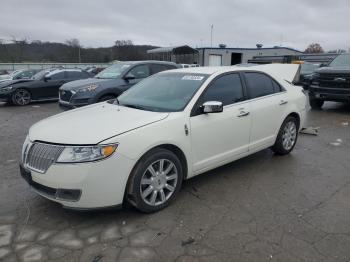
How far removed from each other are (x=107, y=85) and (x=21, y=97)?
561 centimetres

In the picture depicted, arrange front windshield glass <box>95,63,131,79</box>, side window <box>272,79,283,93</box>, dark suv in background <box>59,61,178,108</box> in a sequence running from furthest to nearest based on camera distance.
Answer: front windshield glass <box>95,63,131,79</box> → dark suv in background <box>59,61,178,108</box> → side window <box>272,79,283,93</box>

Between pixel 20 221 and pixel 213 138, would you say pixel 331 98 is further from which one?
pixel 20 221

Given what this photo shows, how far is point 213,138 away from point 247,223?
118 centimetres

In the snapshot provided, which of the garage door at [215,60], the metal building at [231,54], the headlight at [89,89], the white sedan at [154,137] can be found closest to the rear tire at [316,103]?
the white sedan at [154,137]

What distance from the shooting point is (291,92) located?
18.5 ft

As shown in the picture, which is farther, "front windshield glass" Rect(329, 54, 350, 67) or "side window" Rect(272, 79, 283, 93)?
"front windshield glass" Rect(329, 54, 350, 67)

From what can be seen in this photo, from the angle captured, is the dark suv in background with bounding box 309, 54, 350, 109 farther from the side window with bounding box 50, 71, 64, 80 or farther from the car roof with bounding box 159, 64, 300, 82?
the side window with bounding box 50, 71, 64, 80

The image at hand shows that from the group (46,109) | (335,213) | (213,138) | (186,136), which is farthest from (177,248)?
(46,109)

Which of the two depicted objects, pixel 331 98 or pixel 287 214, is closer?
pixel 287 214

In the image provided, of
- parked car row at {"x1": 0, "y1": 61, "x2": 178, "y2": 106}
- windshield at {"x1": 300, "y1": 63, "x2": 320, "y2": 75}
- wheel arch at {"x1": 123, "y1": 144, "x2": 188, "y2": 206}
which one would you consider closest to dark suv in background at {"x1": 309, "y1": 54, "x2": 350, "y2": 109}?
parked car row at {"x1": 0, "y1": 61, "x2": 178, "y2": 106}

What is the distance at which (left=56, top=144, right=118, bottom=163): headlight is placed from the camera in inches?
124

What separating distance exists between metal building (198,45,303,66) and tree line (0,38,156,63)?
57.0 ft

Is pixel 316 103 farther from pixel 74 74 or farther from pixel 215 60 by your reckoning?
pixel 215 60

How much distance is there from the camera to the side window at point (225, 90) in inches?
168
